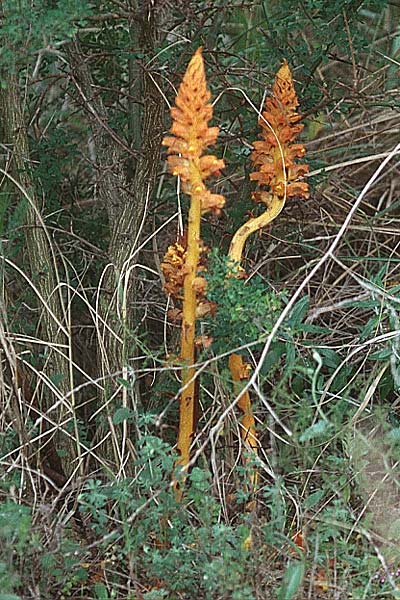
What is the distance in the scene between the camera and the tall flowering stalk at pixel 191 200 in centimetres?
115

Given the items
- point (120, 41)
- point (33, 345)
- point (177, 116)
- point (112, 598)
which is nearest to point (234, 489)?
point (112, 598)

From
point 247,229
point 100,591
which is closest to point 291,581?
point 100,591

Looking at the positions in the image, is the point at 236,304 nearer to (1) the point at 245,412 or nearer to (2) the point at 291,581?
(1) the point at 245,412

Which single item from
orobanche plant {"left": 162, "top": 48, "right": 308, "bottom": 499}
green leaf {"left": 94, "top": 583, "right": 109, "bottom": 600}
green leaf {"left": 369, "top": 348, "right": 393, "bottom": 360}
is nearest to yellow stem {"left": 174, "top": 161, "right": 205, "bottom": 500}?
orobanche plant {"left": 162, "top": 48, "right": 308, "bottom": 499}

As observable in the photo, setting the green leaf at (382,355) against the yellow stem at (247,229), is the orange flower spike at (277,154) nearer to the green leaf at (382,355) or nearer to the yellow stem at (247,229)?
the yellow stem at (247,229)

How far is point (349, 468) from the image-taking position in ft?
4.47

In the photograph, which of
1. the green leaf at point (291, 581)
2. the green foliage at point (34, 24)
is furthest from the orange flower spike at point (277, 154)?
the green leaf at point (291, 581)

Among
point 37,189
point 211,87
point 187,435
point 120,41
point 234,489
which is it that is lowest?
point 234,489

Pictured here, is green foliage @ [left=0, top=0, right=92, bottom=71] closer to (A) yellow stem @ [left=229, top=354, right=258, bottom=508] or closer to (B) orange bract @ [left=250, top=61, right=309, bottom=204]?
(B) orange bract @ [left=250, top=61, right=309, bottom=204]

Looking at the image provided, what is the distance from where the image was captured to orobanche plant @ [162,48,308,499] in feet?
3.80

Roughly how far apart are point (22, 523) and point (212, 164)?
1.67 ft

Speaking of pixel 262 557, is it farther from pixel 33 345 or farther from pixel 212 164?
pixel 33 345

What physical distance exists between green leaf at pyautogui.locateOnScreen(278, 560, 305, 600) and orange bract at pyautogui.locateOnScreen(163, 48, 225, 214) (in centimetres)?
46

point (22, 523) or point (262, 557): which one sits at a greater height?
point (22, 523)
